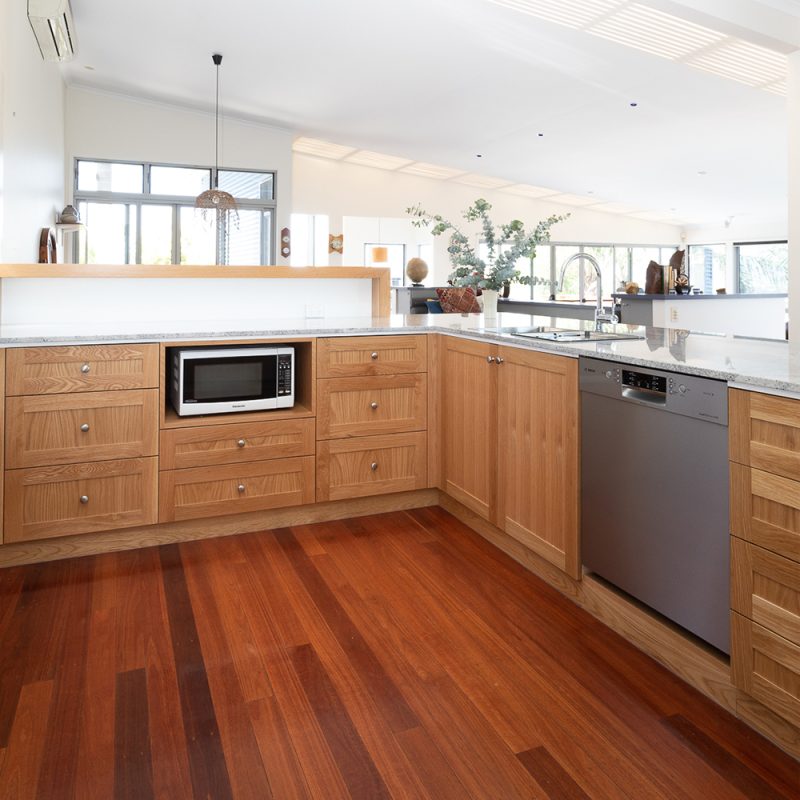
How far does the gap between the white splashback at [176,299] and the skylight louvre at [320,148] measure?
739 cm

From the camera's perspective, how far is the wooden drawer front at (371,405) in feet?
9.59

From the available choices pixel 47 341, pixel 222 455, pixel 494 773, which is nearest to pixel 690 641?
pixel 494 773

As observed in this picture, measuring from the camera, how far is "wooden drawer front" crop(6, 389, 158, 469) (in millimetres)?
2453

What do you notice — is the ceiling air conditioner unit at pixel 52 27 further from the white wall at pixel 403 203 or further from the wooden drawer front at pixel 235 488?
the white wall at pixel 403 203

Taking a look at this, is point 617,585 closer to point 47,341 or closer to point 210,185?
point 47,341

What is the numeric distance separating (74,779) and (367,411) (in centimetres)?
181

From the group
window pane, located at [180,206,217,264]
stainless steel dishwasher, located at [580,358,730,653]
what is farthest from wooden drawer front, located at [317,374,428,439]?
window pane, located at [180,206,217,264]

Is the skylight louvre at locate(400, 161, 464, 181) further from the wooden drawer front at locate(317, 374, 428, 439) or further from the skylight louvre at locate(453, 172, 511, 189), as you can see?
the wooden drawer front at locate(317, 374, 428, 439)

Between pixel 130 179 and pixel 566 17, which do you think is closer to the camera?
pixel 566 17

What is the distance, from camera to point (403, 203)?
1247 cm

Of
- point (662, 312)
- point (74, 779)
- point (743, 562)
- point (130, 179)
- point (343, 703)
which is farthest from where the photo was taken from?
point (130, 179)

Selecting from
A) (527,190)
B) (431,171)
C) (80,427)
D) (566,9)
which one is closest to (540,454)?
(80,427)

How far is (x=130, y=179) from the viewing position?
9109mm

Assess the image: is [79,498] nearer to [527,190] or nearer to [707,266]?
[527,190]
